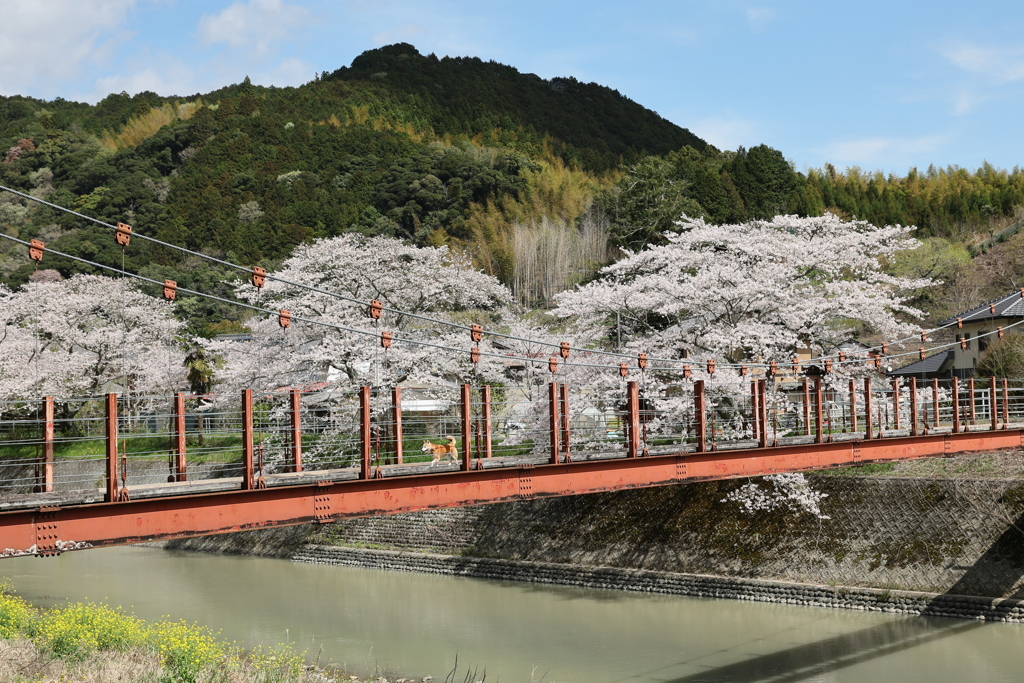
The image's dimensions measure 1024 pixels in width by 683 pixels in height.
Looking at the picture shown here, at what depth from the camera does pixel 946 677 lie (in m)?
11.3

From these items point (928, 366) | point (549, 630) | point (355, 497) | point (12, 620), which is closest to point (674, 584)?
point (549, 630)

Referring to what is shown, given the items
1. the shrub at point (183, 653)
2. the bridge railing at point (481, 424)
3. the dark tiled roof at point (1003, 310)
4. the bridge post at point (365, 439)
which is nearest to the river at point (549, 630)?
the bridge railing at point (481, 424)

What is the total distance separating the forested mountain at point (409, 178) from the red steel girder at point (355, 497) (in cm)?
2473

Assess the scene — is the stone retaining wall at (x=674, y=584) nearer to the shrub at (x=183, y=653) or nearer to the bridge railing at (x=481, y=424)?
the bridge railing at (x=481, y=424)

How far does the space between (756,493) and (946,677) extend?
18.3 feet

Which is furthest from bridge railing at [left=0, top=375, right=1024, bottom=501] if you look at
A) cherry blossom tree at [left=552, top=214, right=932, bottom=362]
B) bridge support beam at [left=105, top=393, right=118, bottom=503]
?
cherry blossom tree at [left=552, top=214, right=932, bottom=362]

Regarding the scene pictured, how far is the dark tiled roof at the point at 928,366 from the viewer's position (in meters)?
26.1

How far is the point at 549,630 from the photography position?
14.5 metres

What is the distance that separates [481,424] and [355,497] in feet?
12.1

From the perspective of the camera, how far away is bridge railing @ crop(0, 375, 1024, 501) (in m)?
7.62

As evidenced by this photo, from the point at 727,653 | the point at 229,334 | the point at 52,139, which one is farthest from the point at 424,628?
the point at 52,139

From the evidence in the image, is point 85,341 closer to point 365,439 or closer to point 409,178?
point 409,178

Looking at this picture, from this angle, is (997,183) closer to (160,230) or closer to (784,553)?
(784,553)

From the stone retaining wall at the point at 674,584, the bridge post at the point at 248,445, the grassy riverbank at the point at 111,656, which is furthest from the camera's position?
the stone retaining wall at the point at 674,584
